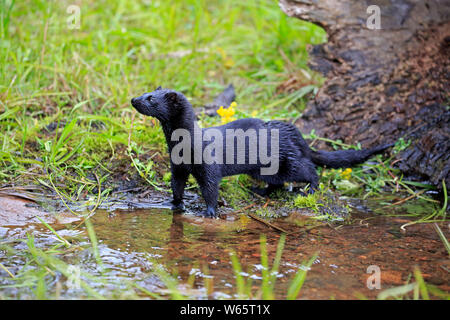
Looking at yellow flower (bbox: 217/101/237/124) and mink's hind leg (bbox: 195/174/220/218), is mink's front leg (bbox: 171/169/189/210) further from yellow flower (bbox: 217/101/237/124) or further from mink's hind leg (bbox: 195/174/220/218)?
yellow flower (bbox: 217/101/237/124)

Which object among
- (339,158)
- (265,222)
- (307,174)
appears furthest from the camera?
(339,158)

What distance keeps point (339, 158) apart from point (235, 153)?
44.1 inches

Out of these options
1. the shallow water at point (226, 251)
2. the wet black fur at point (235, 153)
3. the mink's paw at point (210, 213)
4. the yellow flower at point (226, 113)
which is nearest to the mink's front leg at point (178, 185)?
the wet black fur at point (235, 153)

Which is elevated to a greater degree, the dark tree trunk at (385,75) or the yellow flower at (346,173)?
the dark tree trunk at (385,75)

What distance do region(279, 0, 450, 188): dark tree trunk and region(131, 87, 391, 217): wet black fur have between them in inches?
19.9

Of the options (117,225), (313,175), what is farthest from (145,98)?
(313,175)

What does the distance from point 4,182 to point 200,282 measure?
224 centimetres

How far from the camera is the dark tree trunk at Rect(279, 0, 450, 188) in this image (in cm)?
504

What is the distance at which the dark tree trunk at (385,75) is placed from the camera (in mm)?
5035

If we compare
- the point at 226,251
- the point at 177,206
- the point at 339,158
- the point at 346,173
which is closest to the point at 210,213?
the point at 177,206

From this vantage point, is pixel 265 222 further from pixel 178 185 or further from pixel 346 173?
pixel 346 173

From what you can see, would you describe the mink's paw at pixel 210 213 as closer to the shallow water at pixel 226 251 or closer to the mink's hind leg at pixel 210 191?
the mink's hind leg at pixel 210 191

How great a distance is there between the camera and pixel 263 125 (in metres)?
4.54

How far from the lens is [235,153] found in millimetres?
4328
